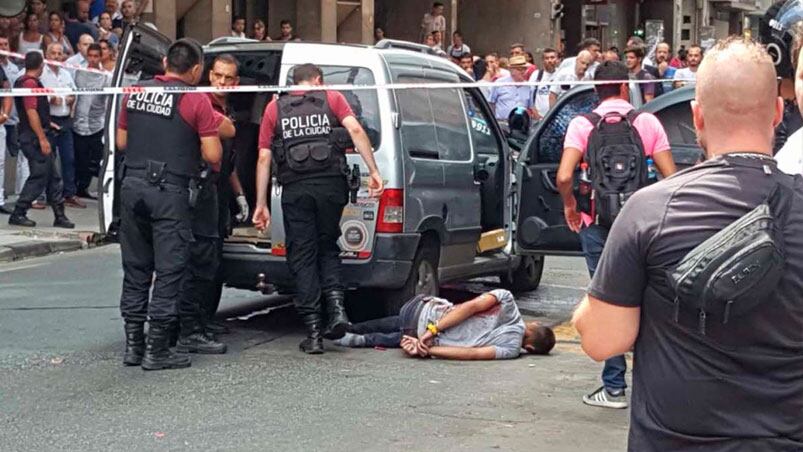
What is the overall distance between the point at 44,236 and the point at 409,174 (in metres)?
6.27

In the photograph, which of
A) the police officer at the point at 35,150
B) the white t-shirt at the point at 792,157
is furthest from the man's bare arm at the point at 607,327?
the police officer at the point at 35,150

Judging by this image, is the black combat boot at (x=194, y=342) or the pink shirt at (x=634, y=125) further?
the black combat boot at (x=194, y=342)

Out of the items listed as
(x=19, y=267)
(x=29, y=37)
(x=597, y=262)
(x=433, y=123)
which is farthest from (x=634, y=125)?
(x=29, y=37)

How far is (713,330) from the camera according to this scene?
9.48 ft

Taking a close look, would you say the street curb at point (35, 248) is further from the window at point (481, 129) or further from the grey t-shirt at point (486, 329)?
the grey t-shirt at point (486, 329)

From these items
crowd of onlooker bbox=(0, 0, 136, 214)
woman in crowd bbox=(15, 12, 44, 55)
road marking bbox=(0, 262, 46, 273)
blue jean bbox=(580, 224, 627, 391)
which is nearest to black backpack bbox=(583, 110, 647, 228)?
blue jean bbox=(580, 224, 627, 391)

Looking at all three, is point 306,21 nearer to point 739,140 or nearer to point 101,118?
point 101,118

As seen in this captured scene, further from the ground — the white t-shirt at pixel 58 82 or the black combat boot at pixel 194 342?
the white t-shirt at pixel 58 82

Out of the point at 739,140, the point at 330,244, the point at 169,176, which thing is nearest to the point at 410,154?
the point at 330,244

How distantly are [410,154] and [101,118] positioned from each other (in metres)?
8.50

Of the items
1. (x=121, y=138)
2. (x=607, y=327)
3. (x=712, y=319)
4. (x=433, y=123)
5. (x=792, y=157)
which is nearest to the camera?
(x=712, y=319)

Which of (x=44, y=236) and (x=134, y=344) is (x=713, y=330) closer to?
(x=134, y=344)

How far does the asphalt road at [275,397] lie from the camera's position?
20.0ft

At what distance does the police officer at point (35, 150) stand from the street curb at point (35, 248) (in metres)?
0.93
